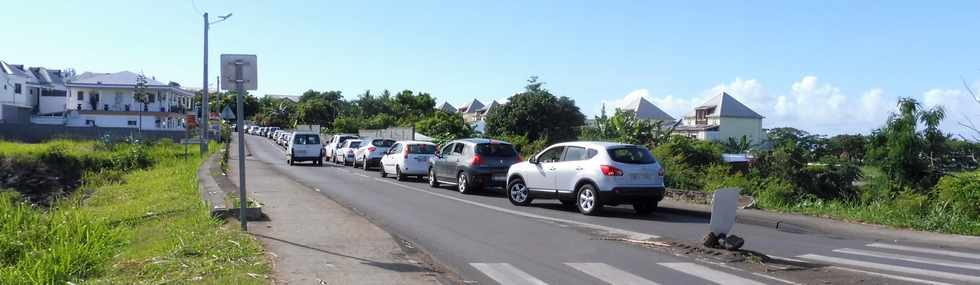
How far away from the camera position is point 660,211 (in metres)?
16.7

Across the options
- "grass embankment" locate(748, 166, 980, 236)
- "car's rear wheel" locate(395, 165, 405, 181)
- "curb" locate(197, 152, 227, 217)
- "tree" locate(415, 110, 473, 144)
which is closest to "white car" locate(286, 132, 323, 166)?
"tree" locate(415, 110, 473, 144)

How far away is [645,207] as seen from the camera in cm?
1614

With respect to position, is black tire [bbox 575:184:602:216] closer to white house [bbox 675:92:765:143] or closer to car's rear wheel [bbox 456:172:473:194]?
car's rear wheel [bbox 456:172:473:194]

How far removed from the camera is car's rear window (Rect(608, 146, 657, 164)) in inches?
607

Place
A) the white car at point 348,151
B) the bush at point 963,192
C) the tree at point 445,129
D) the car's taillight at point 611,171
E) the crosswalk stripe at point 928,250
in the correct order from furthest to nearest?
1. the tree at point 445,129
2. the white car at point 348,151
3. the car's taillight at point 611,171
4. the bush at point 963,192
5. the crosswalk stripe at point 928,250

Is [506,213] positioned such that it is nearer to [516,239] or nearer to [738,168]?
[516,239]

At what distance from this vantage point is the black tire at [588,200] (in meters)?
15.4

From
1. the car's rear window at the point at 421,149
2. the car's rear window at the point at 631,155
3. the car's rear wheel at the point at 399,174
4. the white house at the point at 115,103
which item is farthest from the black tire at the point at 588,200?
the white house at the point at 115,103

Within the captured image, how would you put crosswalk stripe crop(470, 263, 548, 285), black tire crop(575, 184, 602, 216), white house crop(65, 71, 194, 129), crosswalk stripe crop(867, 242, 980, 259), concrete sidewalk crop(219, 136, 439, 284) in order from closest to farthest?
concrete sidewalk crop(219, 136, 439, 284)
crosswalk stripe crop(470, 263, 548, 285)
crosswalk stripe crop(867, 242, 980, 259)
black tire crop(575, 184, 602, 216)
white house crop(65, 71, 194, 129)

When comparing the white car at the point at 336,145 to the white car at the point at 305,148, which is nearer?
the white car at the point at 305,148

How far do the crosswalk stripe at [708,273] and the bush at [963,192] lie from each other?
643 cm

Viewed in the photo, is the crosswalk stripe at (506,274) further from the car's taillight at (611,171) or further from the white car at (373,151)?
the white car at (373,151)

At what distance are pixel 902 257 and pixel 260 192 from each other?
14.1 meters

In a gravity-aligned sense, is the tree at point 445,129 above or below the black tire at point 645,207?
above
